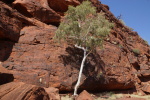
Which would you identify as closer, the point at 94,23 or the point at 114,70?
the point at 94,23

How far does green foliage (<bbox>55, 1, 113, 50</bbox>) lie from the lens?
12.5m

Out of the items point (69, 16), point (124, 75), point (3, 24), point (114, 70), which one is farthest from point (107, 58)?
point (3, 24)

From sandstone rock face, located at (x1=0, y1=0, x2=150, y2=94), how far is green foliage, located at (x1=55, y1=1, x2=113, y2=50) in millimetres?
1050

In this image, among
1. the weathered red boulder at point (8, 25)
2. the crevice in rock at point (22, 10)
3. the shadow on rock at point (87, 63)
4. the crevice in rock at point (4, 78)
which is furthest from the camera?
the crevice in rock at point (22, 10)

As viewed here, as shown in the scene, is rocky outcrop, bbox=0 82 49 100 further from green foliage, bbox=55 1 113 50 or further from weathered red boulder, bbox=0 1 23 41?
green foliage, bbox=55 1 113 50

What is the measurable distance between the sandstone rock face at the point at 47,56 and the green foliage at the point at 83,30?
3.44 feet

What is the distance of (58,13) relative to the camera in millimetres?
17266

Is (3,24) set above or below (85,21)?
below

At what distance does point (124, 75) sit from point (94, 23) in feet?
24.5

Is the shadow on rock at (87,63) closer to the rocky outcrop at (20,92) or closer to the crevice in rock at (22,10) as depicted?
the crevice in rock at (22,10)

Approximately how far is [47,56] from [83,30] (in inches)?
176

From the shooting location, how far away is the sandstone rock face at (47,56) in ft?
34.3

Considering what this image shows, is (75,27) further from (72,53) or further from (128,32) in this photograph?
(128,32)

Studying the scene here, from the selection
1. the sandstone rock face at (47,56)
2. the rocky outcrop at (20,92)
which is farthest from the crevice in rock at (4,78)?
the sandstone rock face at (47,56)
